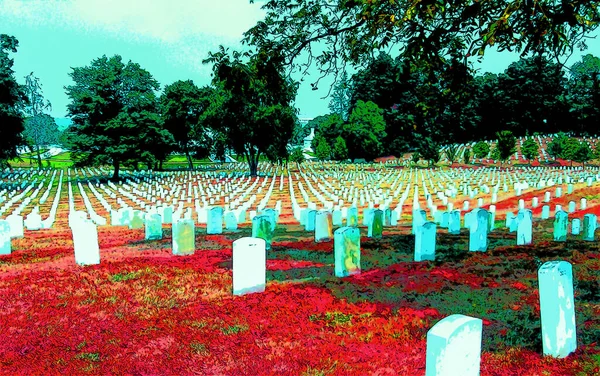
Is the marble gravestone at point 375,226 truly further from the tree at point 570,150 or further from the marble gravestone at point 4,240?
the tree at point 570,150

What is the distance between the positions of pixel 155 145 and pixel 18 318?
4826 cm

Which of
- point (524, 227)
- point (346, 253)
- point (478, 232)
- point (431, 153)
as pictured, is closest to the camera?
point (346, 253)

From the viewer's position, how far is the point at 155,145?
175 ft

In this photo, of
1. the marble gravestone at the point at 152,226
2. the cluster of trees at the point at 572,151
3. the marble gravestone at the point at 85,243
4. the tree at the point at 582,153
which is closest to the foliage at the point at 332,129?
the cluster of trees at the point at 572,151

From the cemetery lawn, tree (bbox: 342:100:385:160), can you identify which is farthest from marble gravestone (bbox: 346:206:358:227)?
tree (bbox: 342:100:385:160)

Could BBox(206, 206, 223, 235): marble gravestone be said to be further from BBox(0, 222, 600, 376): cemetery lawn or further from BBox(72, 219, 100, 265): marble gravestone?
BBox(72, 219, 100, 265): marble gravestone

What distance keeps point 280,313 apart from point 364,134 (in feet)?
259

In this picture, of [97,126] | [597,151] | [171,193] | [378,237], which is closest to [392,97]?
[597,151]

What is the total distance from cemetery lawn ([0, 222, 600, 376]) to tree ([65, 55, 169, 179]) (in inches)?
1584

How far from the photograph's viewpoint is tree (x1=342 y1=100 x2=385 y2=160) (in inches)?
3322

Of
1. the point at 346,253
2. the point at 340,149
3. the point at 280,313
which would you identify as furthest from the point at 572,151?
the point at 280,313

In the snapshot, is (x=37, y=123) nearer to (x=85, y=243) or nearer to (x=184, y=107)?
(x=184, y=107)

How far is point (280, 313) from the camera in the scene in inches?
269

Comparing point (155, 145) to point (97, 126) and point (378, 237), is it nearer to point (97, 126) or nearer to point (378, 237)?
point (97, 126)
